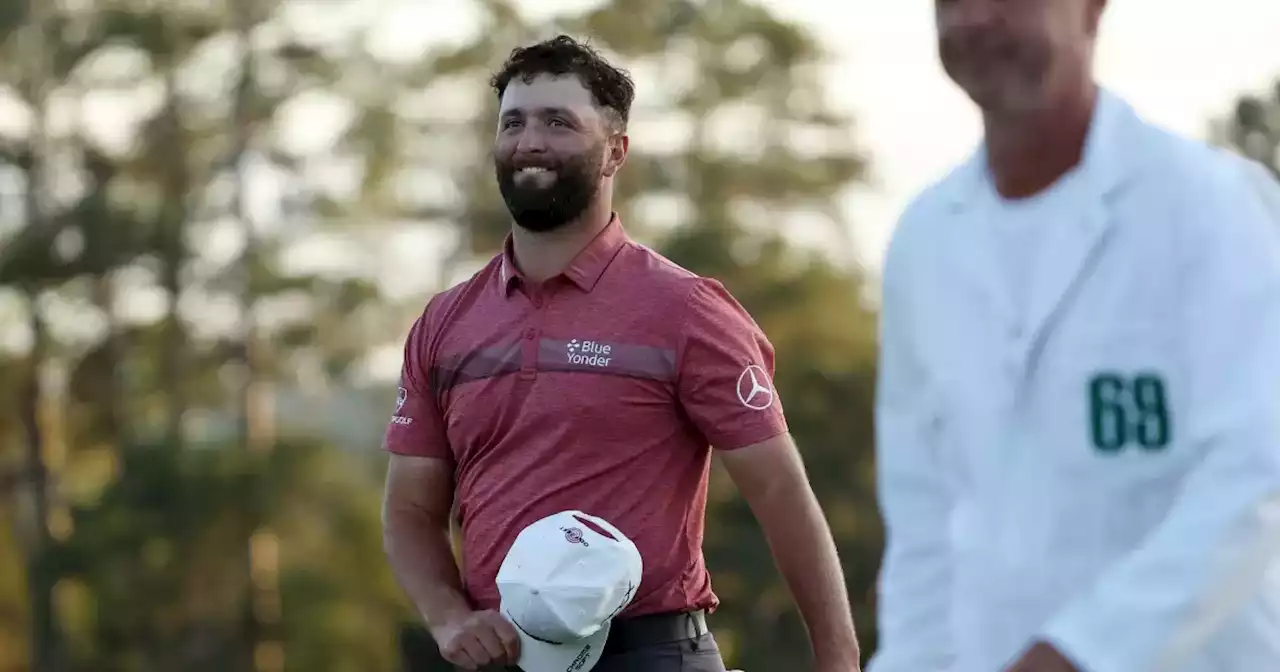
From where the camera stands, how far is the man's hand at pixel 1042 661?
1.74 metres

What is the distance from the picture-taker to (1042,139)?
188 cm

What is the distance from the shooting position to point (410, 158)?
974 inches

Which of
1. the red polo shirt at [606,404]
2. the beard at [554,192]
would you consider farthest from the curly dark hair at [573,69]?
the red polo shirt at [606,404]

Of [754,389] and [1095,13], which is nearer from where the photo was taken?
[1095,13]

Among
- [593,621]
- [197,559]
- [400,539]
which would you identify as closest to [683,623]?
[593,621]

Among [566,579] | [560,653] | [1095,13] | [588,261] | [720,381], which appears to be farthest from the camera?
[588,261]

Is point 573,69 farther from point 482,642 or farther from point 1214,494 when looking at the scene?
point 1214,494

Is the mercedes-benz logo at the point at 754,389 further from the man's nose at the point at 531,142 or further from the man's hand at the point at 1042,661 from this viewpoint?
the man's hand at the point at 1042,661

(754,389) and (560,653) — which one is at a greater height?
(754,389)

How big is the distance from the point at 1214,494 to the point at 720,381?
1864 millimetres

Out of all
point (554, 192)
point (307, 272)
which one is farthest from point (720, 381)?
point (307, 272)

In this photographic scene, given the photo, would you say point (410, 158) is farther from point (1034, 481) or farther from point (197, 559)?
point (1034, 481)

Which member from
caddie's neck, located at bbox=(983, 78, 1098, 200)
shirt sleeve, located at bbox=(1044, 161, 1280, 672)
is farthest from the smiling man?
shirt sleeve, located at bbox=(1044, 161, 1280, 672)

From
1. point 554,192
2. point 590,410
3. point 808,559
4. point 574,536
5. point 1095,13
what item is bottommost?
point 808,559
